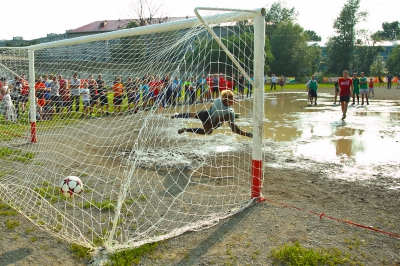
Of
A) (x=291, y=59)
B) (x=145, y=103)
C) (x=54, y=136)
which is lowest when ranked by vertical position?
(x=54, y=136)

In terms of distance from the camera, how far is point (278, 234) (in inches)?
152

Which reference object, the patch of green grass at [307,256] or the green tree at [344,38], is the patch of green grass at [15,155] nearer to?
the patch of green grass at [307,256]

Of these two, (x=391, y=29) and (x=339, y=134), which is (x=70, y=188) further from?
(x=391, y=29)

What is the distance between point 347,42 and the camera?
6569 centimetres

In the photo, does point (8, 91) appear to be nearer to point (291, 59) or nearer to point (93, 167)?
point (93, 167)

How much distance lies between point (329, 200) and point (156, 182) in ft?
8.53

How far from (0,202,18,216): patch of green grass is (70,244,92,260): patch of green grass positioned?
1.39 m

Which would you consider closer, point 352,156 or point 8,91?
point 352,156

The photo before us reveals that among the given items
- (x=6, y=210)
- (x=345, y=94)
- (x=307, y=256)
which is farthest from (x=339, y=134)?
(x=6, y=210)

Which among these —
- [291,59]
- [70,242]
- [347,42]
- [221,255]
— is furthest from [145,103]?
[347,42]

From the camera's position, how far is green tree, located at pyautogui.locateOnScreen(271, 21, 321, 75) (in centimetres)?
6150

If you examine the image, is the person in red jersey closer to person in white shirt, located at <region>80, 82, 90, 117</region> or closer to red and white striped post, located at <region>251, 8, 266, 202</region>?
person in white shirt, located at <region>80, 82, 90, 117</region>

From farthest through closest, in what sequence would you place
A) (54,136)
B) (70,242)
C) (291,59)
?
1. (291,59)
2. (54,136)
3. (70,242)

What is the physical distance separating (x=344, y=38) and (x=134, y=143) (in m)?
68.6
